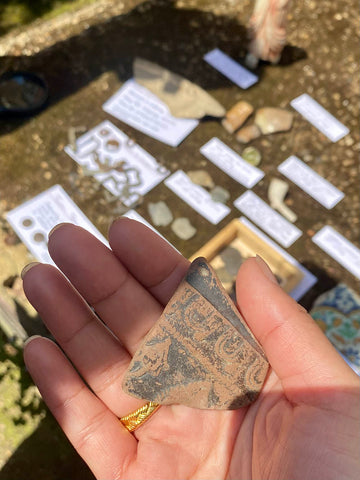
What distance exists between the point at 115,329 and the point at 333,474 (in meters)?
0.85

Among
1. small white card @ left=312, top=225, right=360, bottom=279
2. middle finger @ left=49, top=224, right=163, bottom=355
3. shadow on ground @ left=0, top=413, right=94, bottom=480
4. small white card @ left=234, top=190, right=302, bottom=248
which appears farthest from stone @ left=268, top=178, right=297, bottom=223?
shadow on ground @ left=0, top=413, right=94, bottom=480

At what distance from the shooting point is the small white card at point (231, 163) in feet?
8.77

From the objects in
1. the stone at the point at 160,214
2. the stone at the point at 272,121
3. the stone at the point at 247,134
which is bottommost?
the stone at the point at 160,214

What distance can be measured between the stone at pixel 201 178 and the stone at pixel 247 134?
362mm

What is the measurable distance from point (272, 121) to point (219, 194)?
666 millimetres

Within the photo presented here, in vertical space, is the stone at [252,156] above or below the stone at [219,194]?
above

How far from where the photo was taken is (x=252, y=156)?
2742 millimetres

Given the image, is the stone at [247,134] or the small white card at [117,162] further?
the stone at [247,134]

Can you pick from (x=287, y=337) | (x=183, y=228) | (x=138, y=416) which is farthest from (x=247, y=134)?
(x=138, y=416)

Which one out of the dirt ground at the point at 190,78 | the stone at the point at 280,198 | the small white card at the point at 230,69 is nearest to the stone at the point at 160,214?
the dirt ground at the point at 190,78

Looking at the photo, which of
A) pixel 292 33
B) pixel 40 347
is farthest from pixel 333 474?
pixel 292 33

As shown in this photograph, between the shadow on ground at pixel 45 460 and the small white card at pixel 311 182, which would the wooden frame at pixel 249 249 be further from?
the shadow on ground at pixel 45 460

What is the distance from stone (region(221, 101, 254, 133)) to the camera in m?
2.84

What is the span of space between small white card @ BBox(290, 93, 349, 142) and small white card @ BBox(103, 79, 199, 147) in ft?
2.39
